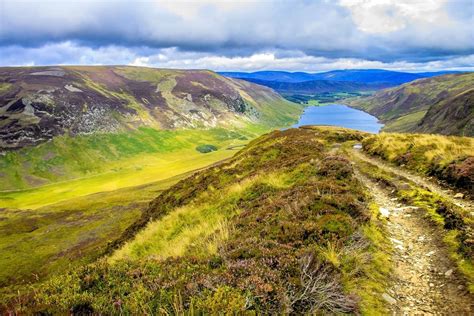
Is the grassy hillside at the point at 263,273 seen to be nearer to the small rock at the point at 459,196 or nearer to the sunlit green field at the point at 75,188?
the small rock at the point at 459,196

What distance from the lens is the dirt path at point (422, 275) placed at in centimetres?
678

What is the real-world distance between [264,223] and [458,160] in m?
13.6

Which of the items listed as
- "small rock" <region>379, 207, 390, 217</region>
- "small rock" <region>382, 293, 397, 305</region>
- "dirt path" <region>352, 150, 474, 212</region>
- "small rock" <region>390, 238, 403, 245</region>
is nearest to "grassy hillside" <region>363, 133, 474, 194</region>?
"dirt path" <region>352, 150, 474, 212</region>

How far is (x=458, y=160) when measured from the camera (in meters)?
17.8

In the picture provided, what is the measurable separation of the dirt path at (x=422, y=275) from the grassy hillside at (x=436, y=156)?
5.84m

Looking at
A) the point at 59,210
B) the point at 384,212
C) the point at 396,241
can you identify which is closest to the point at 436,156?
the point at 384,212

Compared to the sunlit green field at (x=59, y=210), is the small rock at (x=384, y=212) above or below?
above

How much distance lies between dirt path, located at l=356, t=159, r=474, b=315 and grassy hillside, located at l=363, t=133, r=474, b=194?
19.1 ft

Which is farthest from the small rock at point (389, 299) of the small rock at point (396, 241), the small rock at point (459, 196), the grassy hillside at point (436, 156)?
the grassy hillside at point (436, 156)

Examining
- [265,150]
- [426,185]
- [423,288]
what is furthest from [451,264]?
[265,150]

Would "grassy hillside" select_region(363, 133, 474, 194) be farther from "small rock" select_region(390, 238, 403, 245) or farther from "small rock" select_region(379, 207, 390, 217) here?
"small rock" select_region(390, 238, 403, 245)

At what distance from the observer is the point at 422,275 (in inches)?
319

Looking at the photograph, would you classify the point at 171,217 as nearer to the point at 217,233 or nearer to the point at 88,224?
the point at 217,233

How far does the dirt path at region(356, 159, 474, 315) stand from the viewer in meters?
6.78
